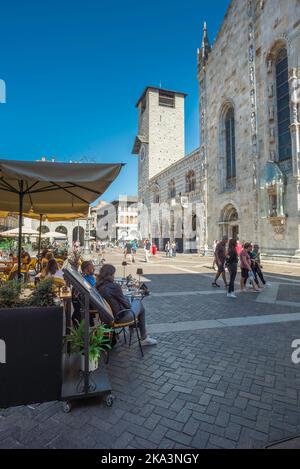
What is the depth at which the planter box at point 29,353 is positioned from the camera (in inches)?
100

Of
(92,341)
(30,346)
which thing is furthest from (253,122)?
(30,346)

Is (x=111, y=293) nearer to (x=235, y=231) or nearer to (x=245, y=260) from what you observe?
(x=245, y=260)

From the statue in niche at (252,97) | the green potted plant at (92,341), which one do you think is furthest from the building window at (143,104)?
the green potted plant at (92,341)

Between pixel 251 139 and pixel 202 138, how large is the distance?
7.99 meters

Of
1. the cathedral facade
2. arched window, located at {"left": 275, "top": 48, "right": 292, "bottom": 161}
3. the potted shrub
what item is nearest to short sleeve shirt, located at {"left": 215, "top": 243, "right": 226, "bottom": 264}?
the potted shrub

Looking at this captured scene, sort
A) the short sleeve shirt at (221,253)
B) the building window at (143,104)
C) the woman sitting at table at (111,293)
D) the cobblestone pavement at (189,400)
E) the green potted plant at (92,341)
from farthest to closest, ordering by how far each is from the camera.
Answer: the building window at (143,104), the short sleeve shirt at (221,253), the woman sitting at table at (111,293), the green potted plant at (92,341), the cobblestone pavement at (189,400)

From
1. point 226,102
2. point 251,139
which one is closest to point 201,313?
point 251,139

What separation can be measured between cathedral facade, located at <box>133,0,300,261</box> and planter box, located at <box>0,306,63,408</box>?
17.3 meters

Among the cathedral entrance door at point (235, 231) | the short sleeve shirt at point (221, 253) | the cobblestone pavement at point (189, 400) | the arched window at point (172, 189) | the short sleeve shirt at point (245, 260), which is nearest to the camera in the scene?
the cobblestone pavement at point (189, 400)

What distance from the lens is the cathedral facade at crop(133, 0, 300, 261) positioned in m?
17.4

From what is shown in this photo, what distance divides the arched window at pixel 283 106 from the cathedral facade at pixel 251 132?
6 centimetres

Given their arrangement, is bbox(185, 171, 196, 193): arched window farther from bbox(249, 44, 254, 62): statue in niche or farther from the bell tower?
bbox(249, 44, 254, 62): statue in niche

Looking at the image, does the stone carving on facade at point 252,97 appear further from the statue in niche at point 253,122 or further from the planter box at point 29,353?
the planter box at point 29,353

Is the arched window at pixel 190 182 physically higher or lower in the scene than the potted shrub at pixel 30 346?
higher
